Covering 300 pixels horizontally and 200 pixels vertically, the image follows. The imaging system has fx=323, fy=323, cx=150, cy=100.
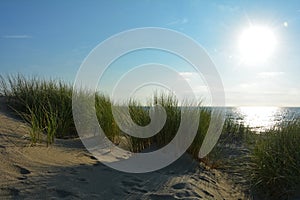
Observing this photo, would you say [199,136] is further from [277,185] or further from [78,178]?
[78,178]

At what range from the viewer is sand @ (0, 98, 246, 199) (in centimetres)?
376

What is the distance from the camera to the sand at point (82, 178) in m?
3.76

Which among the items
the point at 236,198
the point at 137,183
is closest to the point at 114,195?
the point at 137,183

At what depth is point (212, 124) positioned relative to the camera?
6461 mm

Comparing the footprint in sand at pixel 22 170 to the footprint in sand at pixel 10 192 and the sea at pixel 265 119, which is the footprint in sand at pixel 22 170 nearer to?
the footprint in sand at pixel 10 192

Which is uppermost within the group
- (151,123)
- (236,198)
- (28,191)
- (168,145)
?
(151,123)

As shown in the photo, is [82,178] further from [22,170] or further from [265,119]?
[265,119]

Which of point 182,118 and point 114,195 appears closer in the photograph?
point 114,195

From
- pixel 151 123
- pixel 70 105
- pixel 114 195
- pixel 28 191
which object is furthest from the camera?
pixel 70 105

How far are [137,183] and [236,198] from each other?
4.90 feet

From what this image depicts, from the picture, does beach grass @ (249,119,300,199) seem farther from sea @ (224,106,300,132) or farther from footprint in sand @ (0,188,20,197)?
footprint in sand @ (0,188,20,197)

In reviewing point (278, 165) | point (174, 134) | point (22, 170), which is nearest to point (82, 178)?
point (22, 170)

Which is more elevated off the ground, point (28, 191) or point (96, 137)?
point (96, 137)

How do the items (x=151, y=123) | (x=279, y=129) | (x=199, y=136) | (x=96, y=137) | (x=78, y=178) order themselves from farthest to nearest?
(x=96, y=137) → (x=151, y=123) → (x=199, y=136) → (x=279, y=129) → (x=78, y=178)
